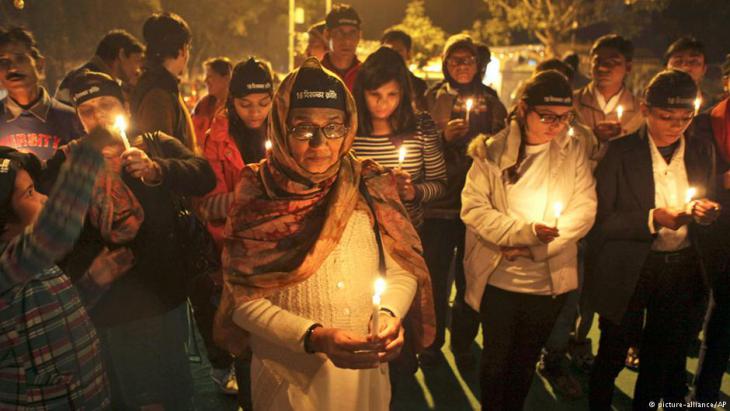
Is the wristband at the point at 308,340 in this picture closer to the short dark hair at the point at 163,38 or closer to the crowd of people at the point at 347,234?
the crowd of people at the point at 347,234

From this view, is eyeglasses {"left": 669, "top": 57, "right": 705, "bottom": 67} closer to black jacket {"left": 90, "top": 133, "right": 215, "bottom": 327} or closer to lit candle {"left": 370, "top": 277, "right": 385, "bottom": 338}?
black jacket {"left": 90, "top": 133, "right": 215, "bottom": 327}

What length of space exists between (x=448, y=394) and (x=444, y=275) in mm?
1006

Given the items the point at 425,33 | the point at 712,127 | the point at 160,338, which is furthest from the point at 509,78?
the point at 160,338

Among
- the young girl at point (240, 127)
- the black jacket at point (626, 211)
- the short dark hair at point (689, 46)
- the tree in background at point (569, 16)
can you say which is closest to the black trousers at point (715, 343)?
the black jacket at point (626, 211)

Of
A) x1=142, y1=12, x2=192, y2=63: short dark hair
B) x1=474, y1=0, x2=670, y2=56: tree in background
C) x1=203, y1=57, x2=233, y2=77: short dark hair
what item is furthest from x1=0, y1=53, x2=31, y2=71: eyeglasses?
x1=474, y1=0, x2=670, y2=56: tree in background

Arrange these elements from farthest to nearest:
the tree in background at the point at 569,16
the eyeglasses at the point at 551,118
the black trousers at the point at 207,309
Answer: the tree in background at the point at 569,16, the black trousers at the point at 207,309, the eyeglasses at the point at 551,118

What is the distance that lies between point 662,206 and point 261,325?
2625 millimetres

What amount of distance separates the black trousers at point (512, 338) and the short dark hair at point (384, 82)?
1338mm

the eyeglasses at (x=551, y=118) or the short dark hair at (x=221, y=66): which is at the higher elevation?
the short dark hair at (x=221, y=66)

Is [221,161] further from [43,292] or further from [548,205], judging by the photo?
[548,205]

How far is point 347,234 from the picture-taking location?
7.73 ft

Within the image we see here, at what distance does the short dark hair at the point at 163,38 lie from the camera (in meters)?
4.42

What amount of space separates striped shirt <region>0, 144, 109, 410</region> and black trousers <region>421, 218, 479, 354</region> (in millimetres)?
2904

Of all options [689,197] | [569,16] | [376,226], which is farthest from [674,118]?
[569,16]
